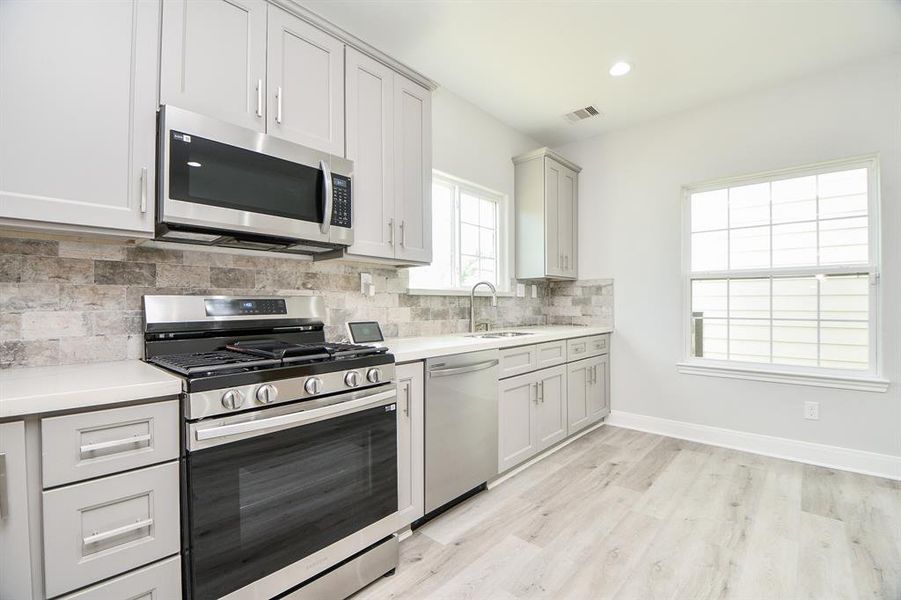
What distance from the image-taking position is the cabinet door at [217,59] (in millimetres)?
1502

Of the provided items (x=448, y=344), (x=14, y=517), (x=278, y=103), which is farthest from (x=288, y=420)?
(x=278, y=103)

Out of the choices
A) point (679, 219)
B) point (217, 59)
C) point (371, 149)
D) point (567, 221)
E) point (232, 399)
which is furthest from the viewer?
point (567, 221)

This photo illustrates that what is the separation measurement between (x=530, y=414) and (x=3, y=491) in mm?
2513

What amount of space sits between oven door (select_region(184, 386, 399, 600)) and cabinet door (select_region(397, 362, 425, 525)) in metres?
0.15

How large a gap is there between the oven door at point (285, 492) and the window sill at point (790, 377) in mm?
2937

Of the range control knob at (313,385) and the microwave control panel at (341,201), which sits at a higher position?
the microwave control panel at (341,201)

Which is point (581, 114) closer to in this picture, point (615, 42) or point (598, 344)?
point (615, 42)

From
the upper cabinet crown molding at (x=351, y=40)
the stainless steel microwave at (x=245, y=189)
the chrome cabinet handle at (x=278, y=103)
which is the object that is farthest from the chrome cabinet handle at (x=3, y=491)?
the upper cabinet crown molding at (x=351, y=40)

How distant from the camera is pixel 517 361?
8.95ft

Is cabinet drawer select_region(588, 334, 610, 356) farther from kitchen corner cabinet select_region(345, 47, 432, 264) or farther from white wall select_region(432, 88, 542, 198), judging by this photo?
kitchen corner cabinet select_region(345, 47, 432, 264)

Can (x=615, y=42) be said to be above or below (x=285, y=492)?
above

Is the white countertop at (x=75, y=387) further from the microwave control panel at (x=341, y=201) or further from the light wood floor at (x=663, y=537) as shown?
the light wood floor at (x=663, y=537)

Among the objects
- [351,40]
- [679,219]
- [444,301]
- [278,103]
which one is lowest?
[444,301]

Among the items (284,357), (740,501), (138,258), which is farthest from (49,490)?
(740,501)
